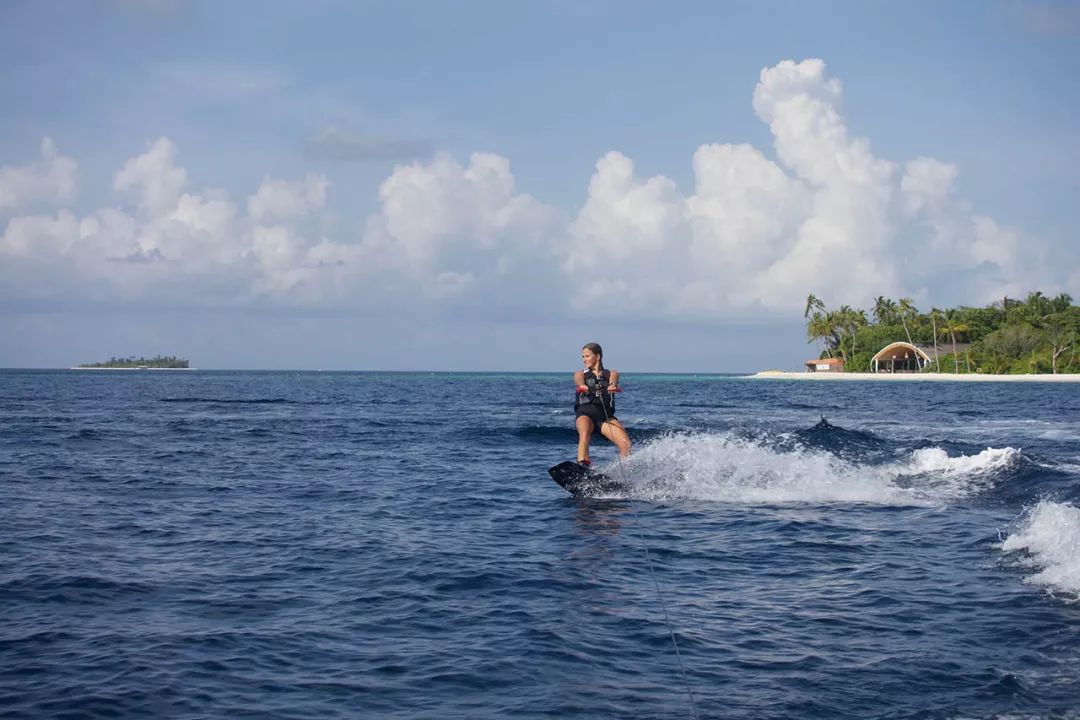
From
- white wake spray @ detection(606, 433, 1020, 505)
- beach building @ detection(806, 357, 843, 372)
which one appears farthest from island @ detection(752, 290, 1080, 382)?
white wake spray @ detection(606, 433, 1020, 505)

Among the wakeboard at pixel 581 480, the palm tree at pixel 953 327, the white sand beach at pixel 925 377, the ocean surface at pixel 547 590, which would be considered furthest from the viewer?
the palm tree at pixel 953 327

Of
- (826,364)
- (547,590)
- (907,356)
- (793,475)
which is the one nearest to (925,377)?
(907,356)

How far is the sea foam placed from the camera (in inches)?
394

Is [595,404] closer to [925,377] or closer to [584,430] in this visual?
[584,430]

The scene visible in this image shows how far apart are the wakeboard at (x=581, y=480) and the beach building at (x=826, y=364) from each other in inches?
5432

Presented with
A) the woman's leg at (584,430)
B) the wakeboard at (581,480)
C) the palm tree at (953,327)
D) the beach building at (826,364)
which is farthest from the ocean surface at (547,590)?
the beach building at (826,364)

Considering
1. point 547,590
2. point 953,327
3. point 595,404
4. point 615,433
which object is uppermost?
point 953,327

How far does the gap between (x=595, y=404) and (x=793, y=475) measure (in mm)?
4913

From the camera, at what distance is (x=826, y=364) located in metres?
151

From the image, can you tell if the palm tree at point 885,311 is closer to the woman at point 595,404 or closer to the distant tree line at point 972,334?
the distant tree line at point 972,334

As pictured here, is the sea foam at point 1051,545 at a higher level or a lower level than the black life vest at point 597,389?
lower

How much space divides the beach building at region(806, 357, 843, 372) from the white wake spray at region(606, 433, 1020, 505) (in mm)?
132730

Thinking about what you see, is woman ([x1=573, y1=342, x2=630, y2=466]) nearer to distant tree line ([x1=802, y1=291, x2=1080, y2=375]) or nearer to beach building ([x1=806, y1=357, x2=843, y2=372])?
distant tree line ([x1=802, y1=291, x2=1080, y2=375])

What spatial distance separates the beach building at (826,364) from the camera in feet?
487
